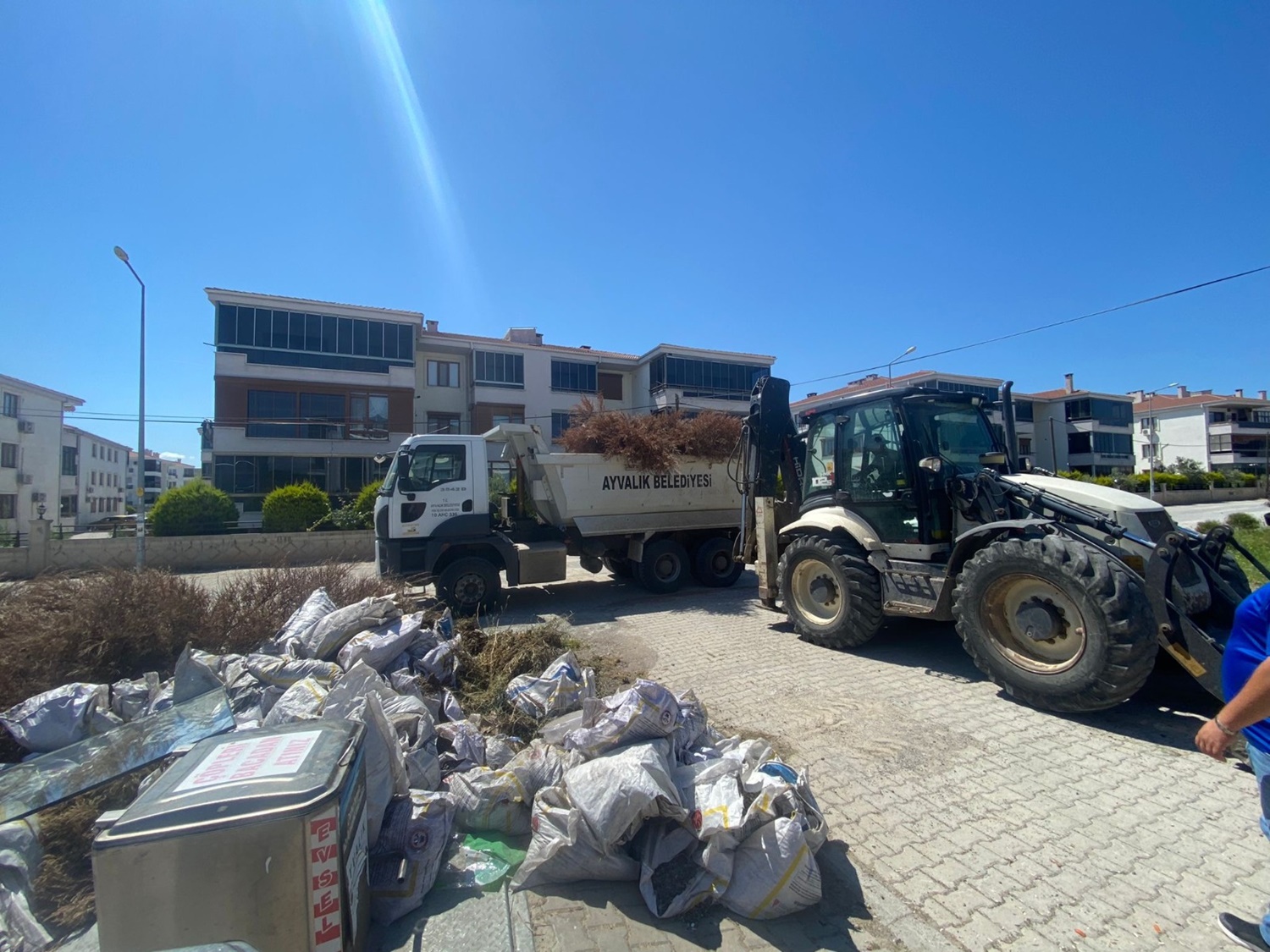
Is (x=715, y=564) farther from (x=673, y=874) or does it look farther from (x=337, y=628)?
(x=673, y=874)

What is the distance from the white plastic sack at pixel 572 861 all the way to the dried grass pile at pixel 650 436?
7.17 meters

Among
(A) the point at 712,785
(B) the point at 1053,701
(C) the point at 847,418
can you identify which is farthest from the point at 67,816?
(C) the point at 847,418

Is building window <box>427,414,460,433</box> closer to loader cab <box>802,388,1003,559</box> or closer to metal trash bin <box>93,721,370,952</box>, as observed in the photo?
loader cab <box>802,388,1003,559</box>

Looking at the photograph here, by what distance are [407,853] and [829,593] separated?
4.96m

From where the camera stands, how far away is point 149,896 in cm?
168

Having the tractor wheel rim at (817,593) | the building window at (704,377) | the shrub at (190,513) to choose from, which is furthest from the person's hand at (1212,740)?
the building window at (704,377)

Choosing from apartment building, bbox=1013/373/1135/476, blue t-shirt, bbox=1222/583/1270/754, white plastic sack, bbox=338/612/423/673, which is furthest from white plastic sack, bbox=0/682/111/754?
apartment building, bbox=1013/373/1135/476

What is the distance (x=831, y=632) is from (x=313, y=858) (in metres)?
5.31

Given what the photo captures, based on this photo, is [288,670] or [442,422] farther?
[442,422]

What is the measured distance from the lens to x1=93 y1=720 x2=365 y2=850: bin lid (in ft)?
5.61

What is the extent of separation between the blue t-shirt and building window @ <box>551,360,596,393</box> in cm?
3000

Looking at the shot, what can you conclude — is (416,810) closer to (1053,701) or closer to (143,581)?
(143,581)

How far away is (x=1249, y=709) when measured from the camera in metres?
1.93

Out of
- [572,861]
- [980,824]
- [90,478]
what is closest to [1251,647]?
[980,824]
